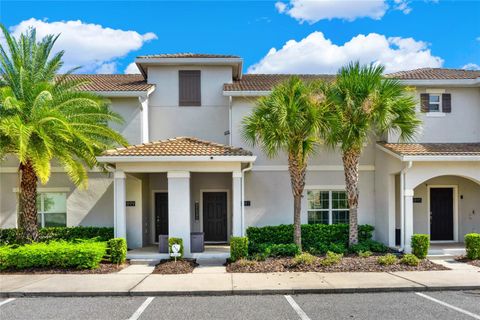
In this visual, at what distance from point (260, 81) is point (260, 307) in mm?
12074

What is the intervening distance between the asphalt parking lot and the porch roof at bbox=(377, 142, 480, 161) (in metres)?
5.43

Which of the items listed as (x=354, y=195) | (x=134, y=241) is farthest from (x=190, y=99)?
(x=354, y=195)

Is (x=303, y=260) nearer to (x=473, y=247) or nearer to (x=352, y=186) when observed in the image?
(x=352, y=186)

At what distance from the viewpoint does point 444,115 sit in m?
16.0

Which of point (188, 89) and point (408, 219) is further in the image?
point (188, 89)

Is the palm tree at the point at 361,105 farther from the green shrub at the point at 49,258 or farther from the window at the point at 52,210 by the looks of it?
the window at the point at 52,210

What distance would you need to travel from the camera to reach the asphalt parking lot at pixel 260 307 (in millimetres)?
7707

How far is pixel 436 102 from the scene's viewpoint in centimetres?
1616

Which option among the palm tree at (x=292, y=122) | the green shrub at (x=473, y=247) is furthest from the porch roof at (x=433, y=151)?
the palm tree at (x=292, y=122)

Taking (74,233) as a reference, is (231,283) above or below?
below

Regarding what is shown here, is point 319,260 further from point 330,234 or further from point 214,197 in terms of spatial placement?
point 214,197

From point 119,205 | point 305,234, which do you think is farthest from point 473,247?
point 119,205

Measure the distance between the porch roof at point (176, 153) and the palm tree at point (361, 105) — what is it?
10.3 ft

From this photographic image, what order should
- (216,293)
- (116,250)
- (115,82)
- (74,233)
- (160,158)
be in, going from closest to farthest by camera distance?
1. (216,293)
2. (116,250)
3. (160,158)
4. (74,233)
5. (115,82)
